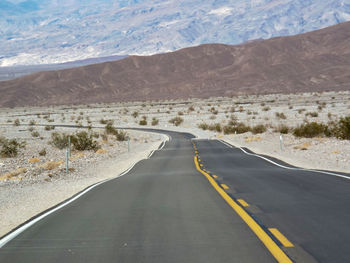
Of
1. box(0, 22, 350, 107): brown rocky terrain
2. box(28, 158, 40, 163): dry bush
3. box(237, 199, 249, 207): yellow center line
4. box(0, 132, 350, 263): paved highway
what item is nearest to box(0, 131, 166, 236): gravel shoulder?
box(0, 132, 350, 263): paved highway

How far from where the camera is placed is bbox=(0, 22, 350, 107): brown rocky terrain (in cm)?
14388

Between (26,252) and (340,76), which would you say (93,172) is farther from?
(340,76)

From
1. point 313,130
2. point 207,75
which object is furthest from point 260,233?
→ point 207,75

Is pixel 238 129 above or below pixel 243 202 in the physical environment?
above

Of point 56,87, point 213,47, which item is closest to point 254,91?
point 213,47

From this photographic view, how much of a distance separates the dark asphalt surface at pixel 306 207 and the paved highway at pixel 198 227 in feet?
0.05

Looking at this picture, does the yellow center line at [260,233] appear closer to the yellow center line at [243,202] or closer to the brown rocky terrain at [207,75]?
the yellow center line at [243,202]

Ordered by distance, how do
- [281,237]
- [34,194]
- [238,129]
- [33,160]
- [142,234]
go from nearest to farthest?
[281,237] < [142,234] < [34,194] < [33,160] < [238,129]

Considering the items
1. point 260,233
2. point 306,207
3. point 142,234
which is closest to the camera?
point 260,233

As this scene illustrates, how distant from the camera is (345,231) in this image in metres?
6.56

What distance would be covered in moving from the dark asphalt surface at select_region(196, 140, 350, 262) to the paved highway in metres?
0.01

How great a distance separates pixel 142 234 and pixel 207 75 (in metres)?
153

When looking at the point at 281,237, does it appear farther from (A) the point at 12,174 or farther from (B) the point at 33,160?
(B) the point at 33,160

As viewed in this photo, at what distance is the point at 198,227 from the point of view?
723cm
